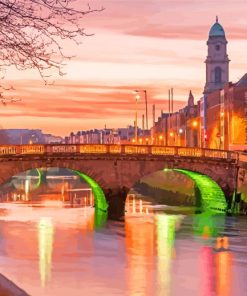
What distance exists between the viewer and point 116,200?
55.9 meters

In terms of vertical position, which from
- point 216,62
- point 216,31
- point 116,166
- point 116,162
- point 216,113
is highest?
point 216,31

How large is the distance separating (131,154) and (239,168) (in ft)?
27.2

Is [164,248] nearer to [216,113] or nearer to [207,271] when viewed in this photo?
[207,271]

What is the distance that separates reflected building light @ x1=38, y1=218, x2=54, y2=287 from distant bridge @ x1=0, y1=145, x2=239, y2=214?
449 cm

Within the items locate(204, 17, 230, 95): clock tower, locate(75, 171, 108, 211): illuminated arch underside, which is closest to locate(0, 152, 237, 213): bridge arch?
locate(75, 171, 108, 211): illuminated arch underside

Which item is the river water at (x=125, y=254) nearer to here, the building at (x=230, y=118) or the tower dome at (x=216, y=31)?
the building at (x=230, y=118)

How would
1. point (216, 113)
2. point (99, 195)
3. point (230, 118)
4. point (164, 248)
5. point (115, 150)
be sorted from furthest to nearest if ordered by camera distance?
point (216, 113) < point (230, 118) < point (99, 195) < point (115, 150) < point (164, 248)

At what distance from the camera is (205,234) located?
145ft

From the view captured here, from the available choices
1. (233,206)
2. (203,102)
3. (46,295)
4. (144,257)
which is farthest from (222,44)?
(46,295)

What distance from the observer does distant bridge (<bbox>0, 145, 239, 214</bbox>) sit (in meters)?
53.7

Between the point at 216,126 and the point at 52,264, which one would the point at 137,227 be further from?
the point at 216,126

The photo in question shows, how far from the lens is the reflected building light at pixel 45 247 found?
97.4ft

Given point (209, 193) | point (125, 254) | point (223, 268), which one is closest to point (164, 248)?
point (125, 254)

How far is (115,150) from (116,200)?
12.1ft
